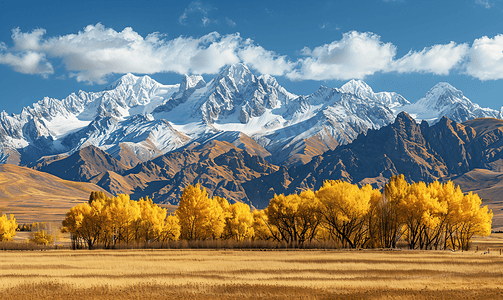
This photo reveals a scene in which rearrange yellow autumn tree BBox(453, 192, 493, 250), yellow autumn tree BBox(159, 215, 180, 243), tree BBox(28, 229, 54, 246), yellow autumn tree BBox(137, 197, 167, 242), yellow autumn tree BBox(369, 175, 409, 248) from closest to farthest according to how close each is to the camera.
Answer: yellow autumn tree BBox(369, 175, 409, 248) → yellow autumn tree BBox(453, 192, 493, 250) → yellow autumn tree BBox(137, 197, 167, 242) → yellow autumn tree BBox(159, 215, 180, 243) → tree BBox(28, 229, 54, 246)

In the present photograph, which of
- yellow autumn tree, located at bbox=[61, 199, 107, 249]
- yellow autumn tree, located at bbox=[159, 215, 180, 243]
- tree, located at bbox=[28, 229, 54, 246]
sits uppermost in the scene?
yellow autumn tree, located at bbox=[61, 199, 107, 249]

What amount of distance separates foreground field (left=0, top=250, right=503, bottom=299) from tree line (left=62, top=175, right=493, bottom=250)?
2426 cm

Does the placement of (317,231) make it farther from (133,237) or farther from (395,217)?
(133,237)

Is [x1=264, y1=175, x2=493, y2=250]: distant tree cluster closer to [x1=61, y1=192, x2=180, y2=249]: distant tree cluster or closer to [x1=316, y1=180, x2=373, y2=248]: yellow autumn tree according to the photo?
[x1=316, y1=180, x2=373, y2=248]: yellow autumn tree

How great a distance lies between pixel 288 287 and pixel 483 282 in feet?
58.8

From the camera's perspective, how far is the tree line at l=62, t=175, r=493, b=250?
87.5m

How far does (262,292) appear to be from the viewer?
37.6 meters

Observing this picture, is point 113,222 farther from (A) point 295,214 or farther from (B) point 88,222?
(A) point 295,214

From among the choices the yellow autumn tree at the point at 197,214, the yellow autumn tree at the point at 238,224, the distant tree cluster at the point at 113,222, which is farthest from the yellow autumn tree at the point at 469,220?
the distant tree cluster at the point at 113,222

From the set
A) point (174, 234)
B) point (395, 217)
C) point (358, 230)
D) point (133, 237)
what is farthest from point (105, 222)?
point (395, 217)

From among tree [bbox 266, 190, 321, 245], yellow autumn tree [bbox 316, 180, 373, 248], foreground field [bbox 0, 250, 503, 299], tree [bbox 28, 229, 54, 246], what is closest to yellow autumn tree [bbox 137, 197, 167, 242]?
tree [bbox 266, 190, 321, 245]

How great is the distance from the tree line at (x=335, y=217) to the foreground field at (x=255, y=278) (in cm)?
2426

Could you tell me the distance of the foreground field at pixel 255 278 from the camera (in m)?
36.9

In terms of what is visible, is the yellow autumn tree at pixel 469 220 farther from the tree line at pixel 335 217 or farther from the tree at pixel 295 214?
the tree at pixel 295 214
